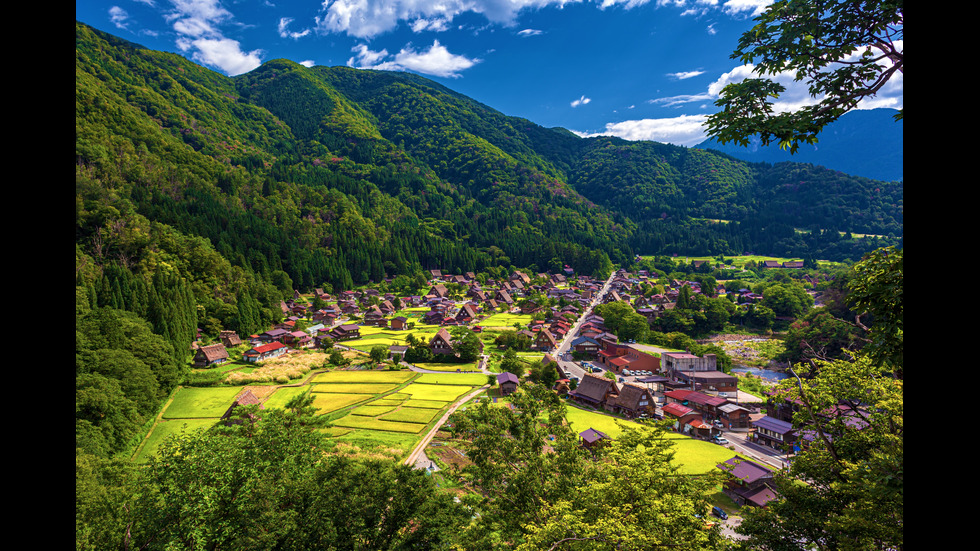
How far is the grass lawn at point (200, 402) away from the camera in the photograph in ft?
90.4

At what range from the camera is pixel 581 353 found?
44.7 m

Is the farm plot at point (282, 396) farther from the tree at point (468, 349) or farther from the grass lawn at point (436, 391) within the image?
the tree at point (468, 349)

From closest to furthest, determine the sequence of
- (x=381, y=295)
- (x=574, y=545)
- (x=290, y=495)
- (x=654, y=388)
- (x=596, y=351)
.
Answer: (x=574, y=545), (x=290, y=495), (x=654, y=388), (x=596, y=351), (x=381, y=295)

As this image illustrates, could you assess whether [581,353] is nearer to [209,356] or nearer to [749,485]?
[749,485]

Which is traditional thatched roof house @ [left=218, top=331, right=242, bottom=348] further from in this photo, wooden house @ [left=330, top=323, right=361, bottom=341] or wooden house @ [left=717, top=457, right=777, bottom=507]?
wooden house @ [left=717, top=457, right=777, bottom=507]

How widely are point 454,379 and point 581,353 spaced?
51.7ft

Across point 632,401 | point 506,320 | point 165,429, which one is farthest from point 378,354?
point 632,401

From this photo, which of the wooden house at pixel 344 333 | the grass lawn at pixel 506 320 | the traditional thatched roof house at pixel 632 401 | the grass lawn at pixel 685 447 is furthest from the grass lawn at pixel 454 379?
the grass lawn at pixel 506 320

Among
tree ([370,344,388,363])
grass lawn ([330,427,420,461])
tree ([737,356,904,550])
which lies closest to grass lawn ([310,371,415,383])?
tree ([370,344,388,363])

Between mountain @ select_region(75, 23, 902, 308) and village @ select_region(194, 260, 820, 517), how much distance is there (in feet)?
27.5
